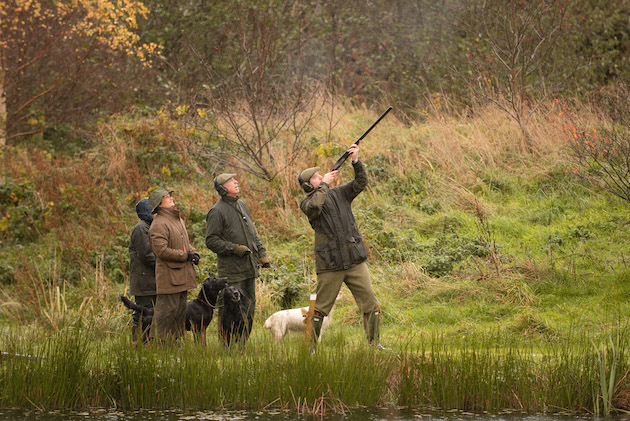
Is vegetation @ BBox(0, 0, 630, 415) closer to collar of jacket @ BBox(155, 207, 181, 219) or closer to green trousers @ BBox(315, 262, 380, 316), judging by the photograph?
green trousers @ BBox(315, 262, 380, 316)

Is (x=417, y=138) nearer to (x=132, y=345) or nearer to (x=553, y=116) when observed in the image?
(x=553, y=116)

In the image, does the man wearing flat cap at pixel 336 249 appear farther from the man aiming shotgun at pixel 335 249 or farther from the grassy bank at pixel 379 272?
the grassy bank at pixel 379 272

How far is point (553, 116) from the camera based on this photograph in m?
13.5

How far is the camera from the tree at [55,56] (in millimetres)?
16734

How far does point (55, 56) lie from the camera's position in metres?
17.7

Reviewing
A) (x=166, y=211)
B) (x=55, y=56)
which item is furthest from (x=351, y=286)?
(x=55, y=56)

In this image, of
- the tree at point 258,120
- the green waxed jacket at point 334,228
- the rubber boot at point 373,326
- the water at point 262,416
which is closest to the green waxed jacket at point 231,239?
the green waxed jacket at point 334,228

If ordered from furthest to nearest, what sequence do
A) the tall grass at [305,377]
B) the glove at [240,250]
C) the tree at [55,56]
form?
the tree at [55,56]
the glove at [240,250]
the tall grass at [305,377]

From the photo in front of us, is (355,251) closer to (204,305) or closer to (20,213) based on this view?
(204,305)

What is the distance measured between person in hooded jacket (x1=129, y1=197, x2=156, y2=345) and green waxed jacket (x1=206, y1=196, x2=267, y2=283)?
661 millimetres

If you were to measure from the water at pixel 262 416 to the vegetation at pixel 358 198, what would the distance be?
14 centimetres

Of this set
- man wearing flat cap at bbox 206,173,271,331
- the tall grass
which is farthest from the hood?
the tall grass

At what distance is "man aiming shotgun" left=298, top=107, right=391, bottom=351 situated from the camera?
22.3 feet

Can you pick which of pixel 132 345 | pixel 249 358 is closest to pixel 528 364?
pixel 249 358
